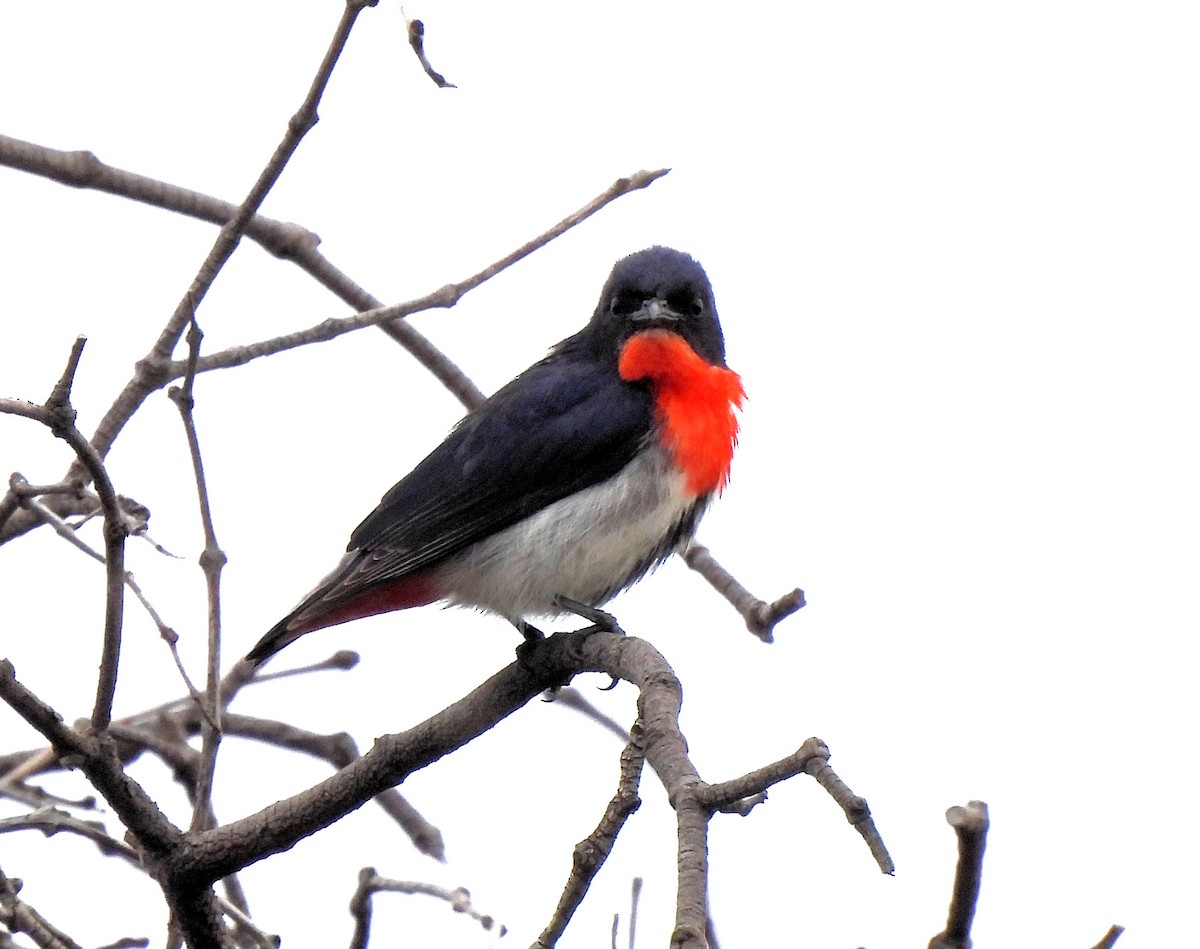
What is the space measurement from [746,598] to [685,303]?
1649 millimetres

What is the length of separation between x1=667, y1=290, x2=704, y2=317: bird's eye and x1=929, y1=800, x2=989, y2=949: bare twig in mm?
3843

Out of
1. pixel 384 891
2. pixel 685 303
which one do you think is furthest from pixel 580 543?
pixel 384 891

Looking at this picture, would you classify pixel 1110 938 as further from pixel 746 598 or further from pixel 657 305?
pixel 657 305

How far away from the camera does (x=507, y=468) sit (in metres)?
5.16

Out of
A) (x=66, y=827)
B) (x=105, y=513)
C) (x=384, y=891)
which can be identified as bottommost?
(x=384, y=891)

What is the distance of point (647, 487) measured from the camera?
16.6ft

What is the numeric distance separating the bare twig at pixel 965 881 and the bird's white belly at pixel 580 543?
3104mm

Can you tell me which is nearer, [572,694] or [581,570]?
[572,694]

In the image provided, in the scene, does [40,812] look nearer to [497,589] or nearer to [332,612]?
[332,612]

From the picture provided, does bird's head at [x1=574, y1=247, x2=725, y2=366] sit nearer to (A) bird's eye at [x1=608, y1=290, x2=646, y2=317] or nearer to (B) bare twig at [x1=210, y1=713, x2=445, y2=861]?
(A) bird's eye at [x1=608, y1=290, x2=646, y2=317]

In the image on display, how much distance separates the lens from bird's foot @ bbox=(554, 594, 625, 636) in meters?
4.54

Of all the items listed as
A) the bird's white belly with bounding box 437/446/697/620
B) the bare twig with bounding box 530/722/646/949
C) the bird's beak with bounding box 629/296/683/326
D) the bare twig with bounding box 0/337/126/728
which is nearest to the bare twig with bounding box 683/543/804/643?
the bird's white belly with bounding box 437/446/697/620

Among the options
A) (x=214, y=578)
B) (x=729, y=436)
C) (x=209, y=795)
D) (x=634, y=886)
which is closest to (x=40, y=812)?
(x=209, y=795)

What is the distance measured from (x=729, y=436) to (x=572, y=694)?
3.68ft
